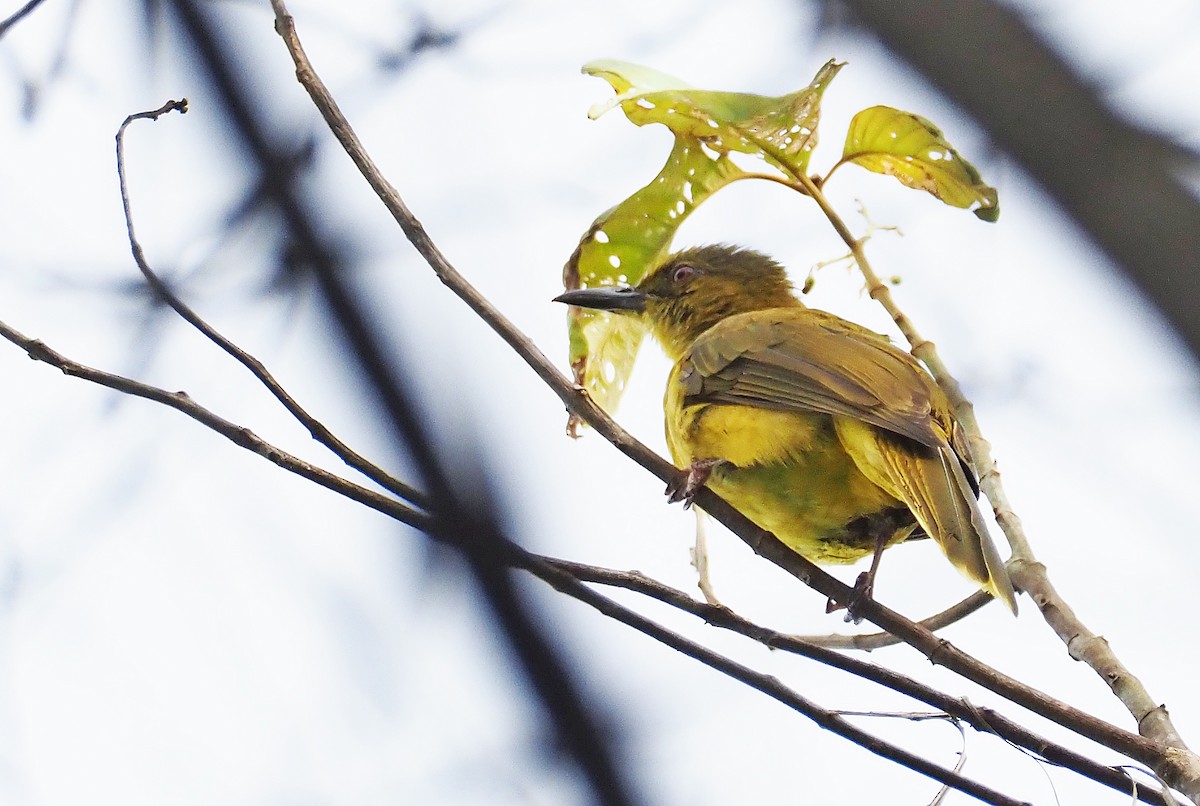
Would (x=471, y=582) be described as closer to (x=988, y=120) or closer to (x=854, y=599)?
(x=854, y=599)

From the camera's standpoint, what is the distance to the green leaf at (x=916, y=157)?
2.96 meters

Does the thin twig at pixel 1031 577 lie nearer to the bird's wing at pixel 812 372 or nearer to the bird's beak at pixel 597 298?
the bird's wing at pixel 812 372

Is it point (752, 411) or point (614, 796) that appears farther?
point (752, 411)

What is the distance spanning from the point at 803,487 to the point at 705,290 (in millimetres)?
1431

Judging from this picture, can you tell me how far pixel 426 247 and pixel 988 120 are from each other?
1110mm

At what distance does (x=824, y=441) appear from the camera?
3.16 meters

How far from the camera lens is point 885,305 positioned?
9.07 ft

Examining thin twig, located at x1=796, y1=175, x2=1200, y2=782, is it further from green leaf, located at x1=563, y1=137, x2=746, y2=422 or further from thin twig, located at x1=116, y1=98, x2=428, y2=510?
thin twig, located at x1=116, y1=98, x2=428, y2=510

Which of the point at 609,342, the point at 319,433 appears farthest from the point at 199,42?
the point at 609,342

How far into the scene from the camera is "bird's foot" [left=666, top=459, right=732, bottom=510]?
259cm

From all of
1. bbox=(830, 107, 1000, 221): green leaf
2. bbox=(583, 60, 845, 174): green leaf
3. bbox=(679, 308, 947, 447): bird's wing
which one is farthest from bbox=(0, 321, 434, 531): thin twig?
bbox=(830, 107, 1000, 221): green leaf

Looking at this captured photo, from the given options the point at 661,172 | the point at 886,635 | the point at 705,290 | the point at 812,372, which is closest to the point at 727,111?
the point at 661,172

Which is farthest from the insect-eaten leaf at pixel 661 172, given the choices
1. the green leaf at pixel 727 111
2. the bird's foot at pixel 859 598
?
the bird's foot at pixel 859 598

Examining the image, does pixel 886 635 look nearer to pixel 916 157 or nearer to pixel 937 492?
pixel 937 492
